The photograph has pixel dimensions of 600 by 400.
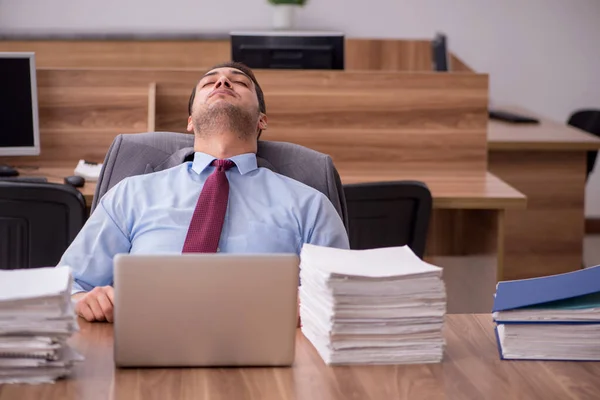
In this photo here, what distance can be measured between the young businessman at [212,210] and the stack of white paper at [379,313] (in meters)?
0.61

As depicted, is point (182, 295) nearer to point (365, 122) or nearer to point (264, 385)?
point (264, 385)

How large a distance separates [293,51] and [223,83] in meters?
1.48

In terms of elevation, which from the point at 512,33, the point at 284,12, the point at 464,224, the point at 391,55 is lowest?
the point at 464,224

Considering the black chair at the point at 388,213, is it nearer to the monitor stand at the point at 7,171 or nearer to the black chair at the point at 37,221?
the black chair at the point at 37,221

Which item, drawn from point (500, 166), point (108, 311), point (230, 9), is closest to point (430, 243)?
point (500, 166)

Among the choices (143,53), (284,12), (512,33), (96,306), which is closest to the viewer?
(96,306)

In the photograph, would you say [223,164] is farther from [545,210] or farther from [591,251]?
[591,251]

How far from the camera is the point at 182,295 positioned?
1.47 meters

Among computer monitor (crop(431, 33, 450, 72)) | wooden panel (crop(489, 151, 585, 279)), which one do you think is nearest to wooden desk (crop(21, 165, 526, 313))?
wooden panel (crop(489, 151, 585, 279))

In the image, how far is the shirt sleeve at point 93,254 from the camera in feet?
6.93

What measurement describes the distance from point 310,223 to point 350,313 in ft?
2.28

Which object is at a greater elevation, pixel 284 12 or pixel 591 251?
pixel 284 12

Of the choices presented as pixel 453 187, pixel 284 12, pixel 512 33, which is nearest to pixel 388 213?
pixel 453 187

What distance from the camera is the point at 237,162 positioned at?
229 centimetres
